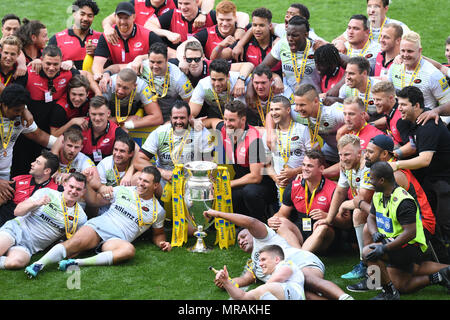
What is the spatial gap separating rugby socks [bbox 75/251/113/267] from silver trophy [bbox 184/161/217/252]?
0.87 m

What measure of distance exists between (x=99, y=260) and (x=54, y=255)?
1.36 feet

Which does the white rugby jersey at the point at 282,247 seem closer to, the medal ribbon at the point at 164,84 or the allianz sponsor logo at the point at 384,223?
the allianz sponsor logo at the point at 384,223

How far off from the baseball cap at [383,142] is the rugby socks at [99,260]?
265 cm

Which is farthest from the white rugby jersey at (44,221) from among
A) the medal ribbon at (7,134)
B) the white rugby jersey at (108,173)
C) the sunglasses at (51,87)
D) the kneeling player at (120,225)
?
the sunglasses at (51,87)

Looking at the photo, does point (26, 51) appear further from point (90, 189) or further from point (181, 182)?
point (181, 182)

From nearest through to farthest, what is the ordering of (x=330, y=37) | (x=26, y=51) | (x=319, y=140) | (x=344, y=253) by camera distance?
(x=344, y=253) < (x=319, y=140) < (x=26, y=51) < (x=330, y=37)

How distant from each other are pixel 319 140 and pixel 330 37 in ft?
17.7

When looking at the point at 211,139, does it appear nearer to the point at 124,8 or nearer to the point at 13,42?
the point at 124,8

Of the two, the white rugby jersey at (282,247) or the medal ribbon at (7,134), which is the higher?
the medal ribbon at (7,134)

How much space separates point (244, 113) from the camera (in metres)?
7.86

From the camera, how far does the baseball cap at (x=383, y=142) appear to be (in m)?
6.69

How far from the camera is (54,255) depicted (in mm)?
7066

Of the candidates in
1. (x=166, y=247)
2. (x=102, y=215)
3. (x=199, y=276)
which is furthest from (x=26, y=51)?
(x=199, y=276)

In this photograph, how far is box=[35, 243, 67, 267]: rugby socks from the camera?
6980 millimetres
